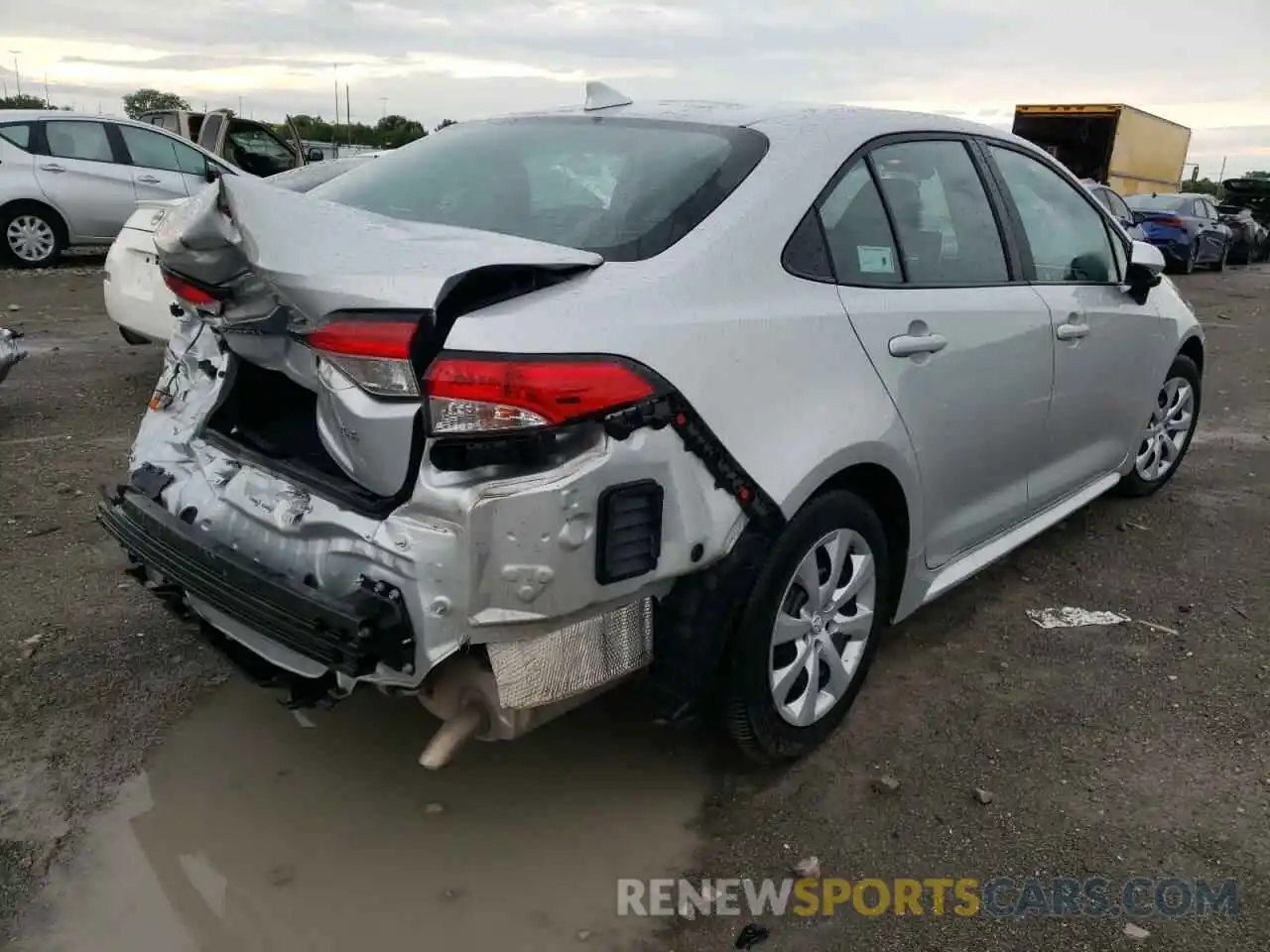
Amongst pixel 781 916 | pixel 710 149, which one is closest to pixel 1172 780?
pixel 781 916

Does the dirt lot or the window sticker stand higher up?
the window sticker

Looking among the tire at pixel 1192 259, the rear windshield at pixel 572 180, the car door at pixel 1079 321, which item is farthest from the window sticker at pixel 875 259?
the tire at pixel 1192 259

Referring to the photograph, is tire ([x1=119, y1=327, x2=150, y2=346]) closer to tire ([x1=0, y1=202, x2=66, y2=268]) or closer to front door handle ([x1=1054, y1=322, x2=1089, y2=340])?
front door handle ([x1=1054, y1=322, x2=1089, y2=340])

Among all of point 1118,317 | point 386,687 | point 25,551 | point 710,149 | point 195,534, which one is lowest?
point 25,551

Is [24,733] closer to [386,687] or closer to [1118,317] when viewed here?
[386,687]

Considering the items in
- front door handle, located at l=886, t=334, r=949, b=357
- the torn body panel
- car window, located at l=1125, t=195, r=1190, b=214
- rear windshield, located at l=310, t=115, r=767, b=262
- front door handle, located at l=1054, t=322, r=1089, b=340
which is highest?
rear windshield, located at l=310, t=115, r=767, b=262

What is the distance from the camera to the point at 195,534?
7.96 feet

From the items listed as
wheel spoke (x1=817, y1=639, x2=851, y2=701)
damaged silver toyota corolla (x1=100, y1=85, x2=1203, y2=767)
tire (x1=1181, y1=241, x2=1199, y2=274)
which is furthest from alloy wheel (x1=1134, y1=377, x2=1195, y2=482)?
tire (x1=1181, y1=241, x2=1199, y2=274)

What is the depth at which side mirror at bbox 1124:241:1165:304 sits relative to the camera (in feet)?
13.4

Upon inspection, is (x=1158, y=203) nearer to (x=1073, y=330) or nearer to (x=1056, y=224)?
(x=1056, y=224)

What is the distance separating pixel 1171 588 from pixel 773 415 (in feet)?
8.45

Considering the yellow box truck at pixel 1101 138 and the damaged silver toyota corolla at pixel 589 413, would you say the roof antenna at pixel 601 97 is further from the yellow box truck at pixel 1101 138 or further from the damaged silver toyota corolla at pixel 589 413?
the yellow box truck at pixel 1101 138

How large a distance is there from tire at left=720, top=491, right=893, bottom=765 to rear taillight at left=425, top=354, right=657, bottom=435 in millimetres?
687

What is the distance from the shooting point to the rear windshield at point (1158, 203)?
1795cm
